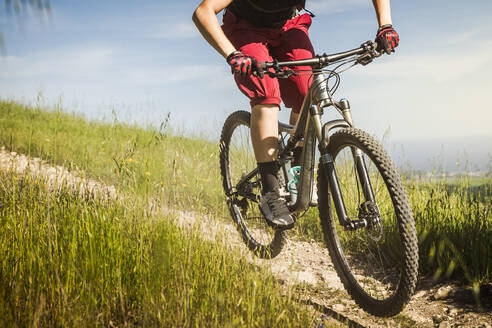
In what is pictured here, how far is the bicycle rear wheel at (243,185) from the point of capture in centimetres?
330

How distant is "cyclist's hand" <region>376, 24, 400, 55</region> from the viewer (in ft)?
7.50

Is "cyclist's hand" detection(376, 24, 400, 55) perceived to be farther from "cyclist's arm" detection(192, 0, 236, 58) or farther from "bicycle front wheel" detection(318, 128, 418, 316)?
"cyclist's arm" detection(192, 0, 236, 58)

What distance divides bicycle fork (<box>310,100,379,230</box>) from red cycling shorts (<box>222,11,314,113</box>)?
18.6 inches

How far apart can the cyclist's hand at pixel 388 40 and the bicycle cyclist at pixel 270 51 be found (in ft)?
0.20

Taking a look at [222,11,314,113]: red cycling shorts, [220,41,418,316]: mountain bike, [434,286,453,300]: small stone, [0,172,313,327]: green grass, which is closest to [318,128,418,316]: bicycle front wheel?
[220,41,418,316]: mountain bike

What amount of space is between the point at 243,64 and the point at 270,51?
97cm

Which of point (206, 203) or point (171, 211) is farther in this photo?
point (206, 203)

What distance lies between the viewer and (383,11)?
2486 mm

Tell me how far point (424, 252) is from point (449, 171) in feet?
3.72

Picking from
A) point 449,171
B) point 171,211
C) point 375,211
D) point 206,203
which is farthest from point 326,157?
point 206,203

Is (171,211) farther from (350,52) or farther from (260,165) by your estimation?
(350,52)

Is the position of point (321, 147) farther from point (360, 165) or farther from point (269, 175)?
point (269, 175)

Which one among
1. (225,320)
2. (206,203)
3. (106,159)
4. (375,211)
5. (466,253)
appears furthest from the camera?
(106,159)

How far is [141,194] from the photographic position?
2.23 metres
